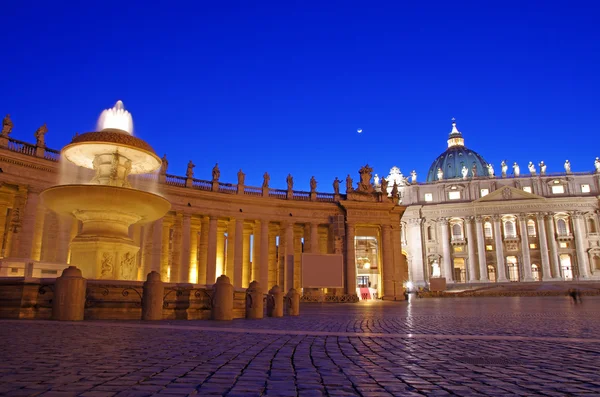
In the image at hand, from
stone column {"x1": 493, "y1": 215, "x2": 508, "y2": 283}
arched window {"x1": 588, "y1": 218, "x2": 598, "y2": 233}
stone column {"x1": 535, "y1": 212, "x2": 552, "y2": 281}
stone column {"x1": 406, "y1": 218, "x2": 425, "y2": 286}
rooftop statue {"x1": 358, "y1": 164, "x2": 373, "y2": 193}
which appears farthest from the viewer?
stone column {"x1": 406, "y1": 218, "x2": 425, "y2": 286}

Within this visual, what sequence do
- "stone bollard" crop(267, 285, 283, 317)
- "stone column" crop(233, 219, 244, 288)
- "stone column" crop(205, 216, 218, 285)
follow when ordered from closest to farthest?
1. "stone bollard" crop(267, 285, 283, 317)
2. "stone column" crop(205, 216, 218, 285)
3. "stone column" crop(233, 219, 244, 288)

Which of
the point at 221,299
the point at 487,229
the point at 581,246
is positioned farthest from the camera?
the point at 487,229

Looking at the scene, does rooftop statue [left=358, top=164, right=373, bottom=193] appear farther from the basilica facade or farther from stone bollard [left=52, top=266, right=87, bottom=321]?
the basilica facade

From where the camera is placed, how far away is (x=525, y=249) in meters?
104

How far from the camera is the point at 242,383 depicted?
5.60 metres

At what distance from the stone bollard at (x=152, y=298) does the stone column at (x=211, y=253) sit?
26.7m

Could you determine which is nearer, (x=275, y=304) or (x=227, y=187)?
(x=275, y=304)

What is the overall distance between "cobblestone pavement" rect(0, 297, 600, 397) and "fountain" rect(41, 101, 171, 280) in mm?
8015

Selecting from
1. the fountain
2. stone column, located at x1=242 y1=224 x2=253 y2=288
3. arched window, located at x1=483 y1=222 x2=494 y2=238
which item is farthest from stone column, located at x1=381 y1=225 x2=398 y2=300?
arched window, located at x1=483 y1=222 x2=494 y2=238

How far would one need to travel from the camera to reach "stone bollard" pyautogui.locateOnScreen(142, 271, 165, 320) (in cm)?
1623

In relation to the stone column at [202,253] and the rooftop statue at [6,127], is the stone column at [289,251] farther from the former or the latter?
the rooftop statue at [6,127]

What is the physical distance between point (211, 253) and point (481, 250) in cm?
8196

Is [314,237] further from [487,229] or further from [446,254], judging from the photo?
[487,229]

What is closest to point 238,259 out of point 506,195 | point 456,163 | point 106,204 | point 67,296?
point 106,204
